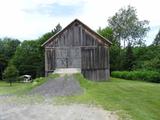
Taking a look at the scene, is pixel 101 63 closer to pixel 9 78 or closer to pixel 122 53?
pixel 9 78

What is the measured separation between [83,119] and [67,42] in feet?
91.8

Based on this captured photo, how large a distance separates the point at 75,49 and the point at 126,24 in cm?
4319

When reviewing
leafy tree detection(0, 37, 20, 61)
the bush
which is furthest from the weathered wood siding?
leafy tree detection(0, 37, 20, 61)

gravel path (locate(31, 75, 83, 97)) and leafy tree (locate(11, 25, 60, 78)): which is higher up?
leafy tree (locate(11, 25, 60, 78))

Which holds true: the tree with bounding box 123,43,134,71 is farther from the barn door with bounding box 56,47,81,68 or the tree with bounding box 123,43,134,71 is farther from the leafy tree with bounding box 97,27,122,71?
the barn door with bounding box 56,47,81,68

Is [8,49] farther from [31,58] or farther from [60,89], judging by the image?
[60,89]

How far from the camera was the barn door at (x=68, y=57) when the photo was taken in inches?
1597

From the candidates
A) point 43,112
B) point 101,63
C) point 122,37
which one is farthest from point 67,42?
point 122,37

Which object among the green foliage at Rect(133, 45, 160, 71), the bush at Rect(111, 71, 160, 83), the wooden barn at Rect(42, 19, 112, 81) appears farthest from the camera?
the green foliage at Rect(133, 45, 160, 71)

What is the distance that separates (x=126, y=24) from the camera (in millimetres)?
82125

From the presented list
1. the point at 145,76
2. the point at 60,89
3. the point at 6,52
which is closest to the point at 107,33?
the point at 6,52

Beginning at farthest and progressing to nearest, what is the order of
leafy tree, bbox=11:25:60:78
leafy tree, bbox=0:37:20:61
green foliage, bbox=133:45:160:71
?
1. leafy tree, bbox=0:37:20:61
2. leafy tree, bbox=11:25:60:78
3. green foliage, bbox=133:45:160:71

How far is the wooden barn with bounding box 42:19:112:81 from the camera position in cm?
4075

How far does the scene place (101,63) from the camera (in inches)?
1633
